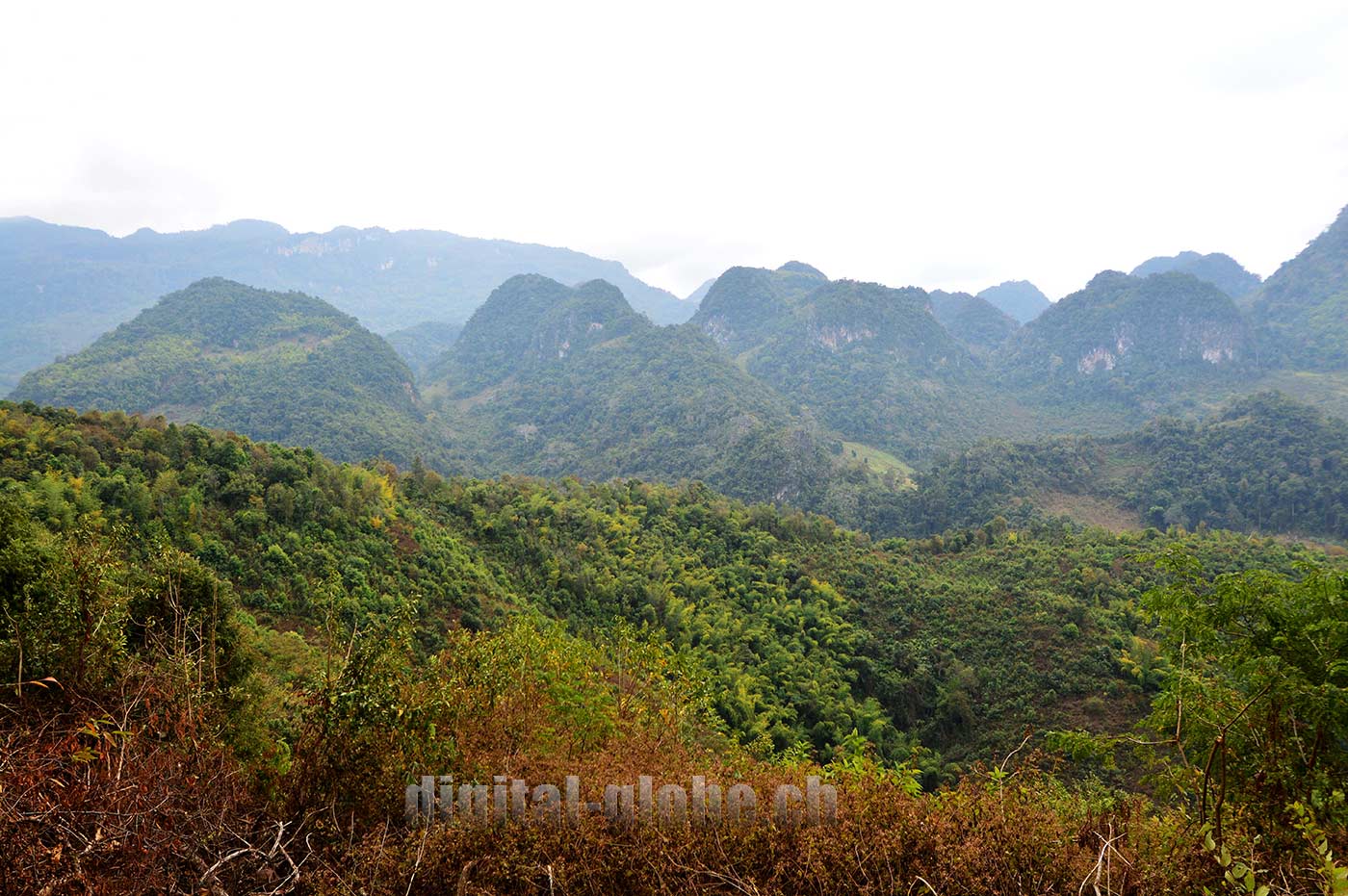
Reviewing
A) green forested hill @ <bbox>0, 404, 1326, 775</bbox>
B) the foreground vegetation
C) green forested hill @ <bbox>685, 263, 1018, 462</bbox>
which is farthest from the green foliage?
green forested hill @ <bbox>685, 263, 1018, 462</bbox>

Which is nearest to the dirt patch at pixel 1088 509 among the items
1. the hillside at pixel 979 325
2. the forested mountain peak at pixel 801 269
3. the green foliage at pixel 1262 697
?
the green foliage at pixel 1262 697

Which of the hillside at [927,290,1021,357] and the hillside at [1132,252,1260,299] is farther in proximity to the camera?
the hillside at [1132,252,1260,299]

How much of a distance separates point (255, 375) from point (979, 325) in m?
147

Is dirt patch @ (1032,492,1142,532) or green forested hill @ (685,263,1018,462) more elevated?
green forested hill @ (685,263,1018,462)

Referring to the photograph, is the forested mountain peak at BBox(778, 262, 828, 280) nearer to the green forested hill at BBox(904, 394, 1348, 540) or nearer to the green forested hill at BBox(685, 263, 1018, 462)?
the green forested hill at BBox(685, 263, 1018, 462)

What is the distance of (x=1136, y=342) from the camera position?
357 ft

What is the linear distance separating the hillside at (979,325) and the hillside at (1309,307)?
43.5 m

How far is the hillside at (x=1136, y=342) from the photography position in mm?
101688

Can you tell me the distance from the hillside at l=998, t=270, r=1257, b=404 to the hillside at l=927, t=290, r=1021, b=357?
19698 millimetres

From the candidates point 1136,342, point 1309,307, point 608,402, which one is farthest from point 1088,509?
point 1309,307

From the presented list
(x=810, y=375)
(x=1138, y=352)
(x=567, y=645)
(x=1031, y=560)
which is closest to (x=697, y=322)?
(x=810, y=375)

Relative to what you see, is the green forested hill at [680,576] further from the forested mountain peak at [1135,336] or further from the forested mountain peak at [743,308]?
the forested mountain peak at [743,308]

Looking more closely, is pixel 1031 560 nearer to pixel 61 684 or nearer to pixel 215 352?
pixel 61 684

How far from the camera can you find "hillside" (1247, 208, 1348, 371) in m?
97.8
